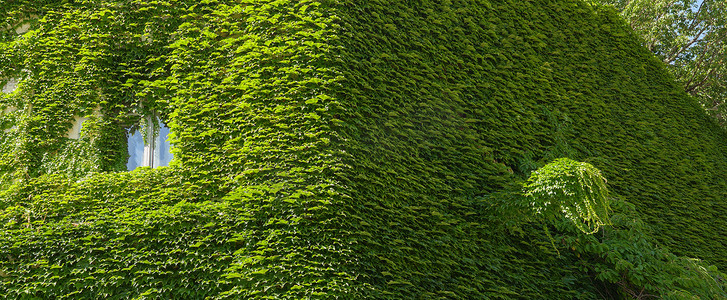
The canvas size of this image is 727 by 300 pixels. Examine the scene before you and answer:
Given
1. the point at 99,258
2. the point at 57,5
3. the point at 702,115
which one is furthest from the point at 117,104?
the point at 702,115

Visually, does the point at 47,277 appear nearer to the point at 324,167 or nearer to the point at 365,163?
the point at 324,167

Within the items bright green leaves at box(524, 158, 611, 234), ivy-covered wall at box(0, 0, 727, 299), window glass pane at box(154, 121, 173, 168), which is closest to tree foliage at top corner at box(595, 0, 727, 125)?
ivy-covered wall at box(0, 0, 727, 299)

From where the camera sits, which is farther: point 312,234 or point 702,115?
point 702,115

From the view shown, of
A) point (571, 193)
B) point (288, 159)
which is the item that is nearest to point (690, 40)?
point (571, 193)

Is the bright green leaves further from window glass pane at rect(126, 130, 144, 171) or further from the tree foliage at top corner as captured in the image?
the tree foliage at top corner

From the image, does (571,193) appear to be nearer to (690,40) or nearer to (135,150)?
(135,150)
